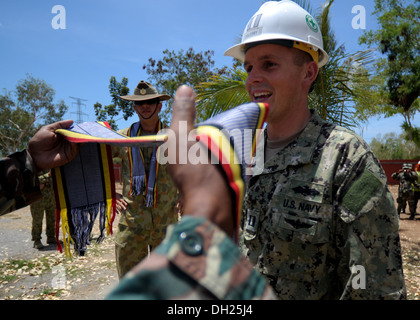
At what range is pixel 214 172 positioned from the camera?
0.62 metres

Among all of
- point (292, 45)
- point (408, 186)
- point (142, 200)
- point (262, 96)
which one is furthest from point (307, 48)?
point (408, 186)

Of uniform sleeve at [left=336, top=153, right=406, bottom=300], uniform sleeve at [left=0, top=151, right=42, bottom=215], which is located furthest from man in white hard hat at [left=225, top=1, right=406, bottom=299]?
uniform sleeve at [left=0, top=151, right=42, bottom=215]

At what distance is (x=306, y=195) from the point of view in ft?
4.90

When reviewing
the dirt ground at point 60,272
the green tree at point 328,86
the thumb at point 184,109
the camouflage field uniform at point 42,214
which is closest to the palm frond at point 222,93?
the green tree at point 328,86

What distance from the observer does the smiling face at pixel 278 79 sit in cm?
169

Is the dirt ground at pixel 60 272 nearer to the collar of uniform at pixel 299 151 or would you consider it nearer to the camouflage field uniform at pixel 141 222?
the camouflage field uniform at pixel 141 222

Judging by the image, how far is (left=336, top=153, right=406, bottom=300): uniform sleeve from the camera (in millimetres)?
1287

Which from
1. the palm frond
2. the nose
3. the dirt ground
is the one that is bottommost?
the dirt ground

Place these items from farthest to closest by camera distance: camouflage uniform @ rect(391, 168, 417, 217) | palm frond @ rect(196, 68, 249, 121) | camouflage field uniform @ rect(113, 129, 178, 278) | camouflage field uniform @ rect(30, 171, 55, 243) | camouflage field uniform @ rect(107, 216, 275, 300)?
1. camouflage uniform @ rect(391, 168, 417, 217)
2. camouflage field uniform @ rect(30, 171, 55, 243)
3. palm frond @ rect(196, 68, 249, 121)
4. camouflage field uniform @ rect(113, 129, 178, 278)
5. camouflage field uniform @ rect(107, 216, 275, 300)

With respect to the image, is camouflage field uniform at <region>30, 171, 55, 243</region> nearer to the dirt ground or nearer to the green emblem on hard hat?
the dirt ground

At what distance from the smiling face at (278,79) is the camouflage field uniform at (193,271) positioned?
1.30 metres

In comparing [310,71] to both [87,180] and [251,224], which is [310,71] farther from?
[87,180]
